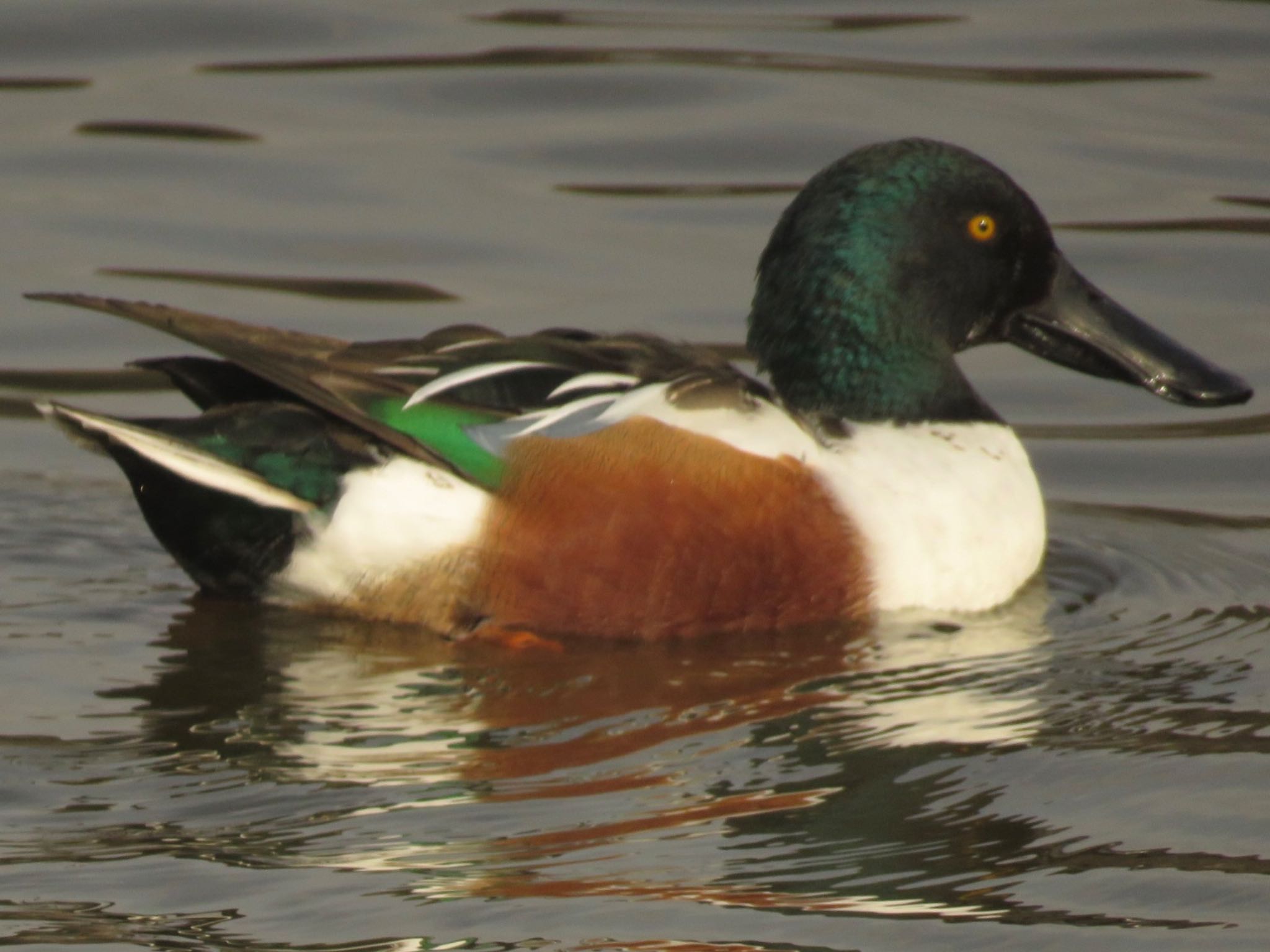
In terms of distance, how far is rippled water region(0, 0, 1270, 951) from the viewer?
376 centimetres

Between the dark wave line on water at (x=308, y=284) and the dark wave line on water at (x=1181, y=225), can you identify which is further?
the dark wave line on water at (x=1181, y=225)

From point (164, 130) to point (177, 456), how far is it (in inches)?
168

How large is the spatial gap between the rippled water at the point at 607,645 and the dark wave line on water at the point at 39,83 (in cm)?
2

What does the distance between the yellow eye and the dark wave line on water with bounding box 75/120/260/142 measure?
154 inches

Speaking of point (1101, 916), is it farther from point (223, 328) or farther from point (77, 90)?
point (77, 90)

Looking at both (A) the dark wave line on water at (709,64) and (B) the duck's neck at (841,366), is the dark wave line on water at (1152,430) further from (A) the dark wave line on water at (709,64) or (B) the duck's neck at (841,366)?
(A) the dark wave line on water at (709,64)

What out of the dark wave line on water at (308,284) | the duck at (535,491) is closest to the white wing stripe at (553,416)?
the duck at (535,491)

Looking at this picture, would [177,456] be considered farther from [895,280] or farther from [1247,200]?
[1247,200]

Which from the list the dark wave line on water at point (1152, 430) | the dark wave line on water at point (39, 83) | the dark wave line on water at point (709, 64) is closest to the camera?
the dark wave line on water at point (1152, 430)

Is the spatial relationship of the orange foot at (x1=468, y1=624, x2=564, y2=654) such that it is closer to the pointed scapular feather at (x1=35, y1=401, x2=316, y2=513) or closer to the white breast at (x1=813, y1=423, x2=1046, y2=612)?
the pointed scapular feather at (x1=35, y1=401, x2=316, y2=513)

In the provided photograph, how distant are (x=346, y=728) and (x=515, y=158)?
4.64 m

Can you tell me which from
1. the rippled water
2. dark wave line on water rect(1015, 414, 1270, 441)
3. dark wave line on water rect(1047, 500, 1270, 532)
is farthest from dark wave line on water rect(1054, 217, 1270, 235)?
dark wave line on water rect(1047, 500, 1270, 532)

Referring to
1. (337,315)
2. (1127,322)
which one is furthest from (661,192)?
(1127,322)

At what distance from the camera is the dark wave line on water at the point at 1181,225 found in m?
8.20
